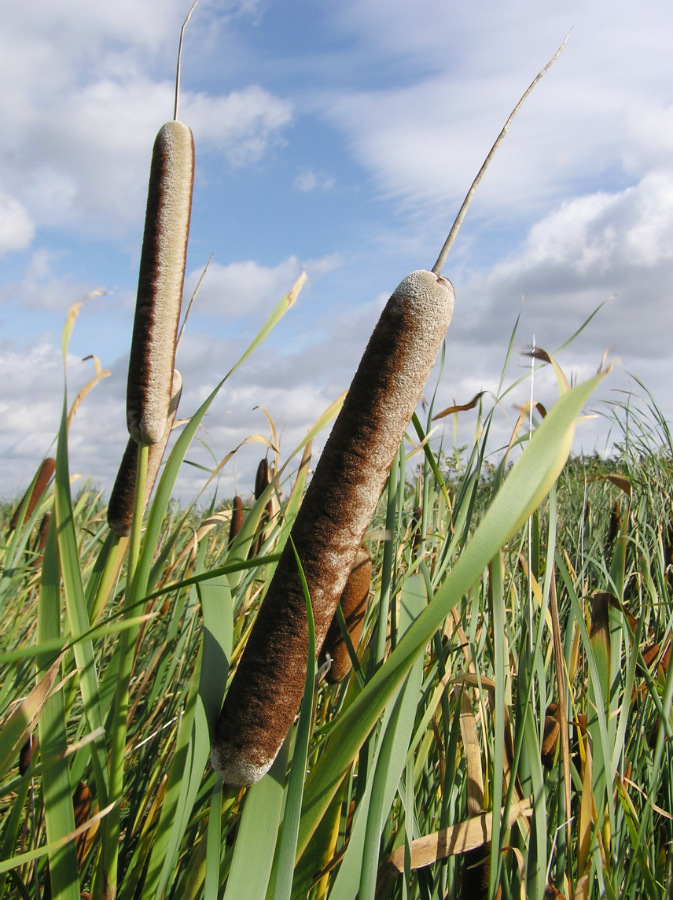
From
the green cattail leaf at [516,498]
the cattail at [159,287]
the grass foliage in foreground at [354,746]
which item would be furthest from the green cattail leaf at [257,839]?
the cattail at [159,287]

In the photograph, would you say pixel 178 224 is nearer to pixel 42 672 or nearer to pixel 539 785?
pixel 42 672

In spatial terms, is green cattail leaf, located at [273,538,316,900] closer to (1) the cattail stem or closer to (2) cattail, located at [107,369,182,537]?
(1) the cattail stem

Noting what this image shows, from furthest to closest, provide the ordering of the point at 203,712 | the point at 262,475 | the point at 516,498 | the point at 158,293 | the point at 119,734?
the point at 262,475 → the point at 158,293 → the point at 119,734 → the point at 203,712 → the point at 516,498

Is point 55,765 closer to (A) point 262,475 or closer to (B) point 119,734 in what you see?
(B) point 119,734

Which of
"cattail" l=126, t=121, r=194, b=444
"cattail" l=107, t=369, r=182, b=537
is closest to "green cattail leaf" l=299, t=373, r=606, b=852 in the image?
"cattail" l=126, t=121, r=194, b=444

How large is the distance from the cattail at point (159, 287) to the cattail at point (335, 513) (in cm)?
40

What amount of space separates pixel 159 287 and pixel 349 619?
77 centimetres

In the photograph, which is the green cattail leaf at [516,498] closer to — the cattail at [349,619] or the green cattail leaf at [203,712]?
the green cattail leaf at [203,712]

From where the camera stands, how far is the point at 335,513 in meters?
0.76

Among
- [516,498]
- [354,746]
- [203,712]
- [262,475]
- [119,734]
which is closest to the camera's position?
[516,498]

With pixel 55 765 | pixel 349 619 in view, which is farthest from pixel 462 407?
pixel 55 765

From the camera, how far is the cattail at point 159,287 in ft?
3.48

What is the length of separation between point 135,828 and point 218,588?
0.96m

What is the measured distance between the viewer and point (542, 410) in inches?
50.6
